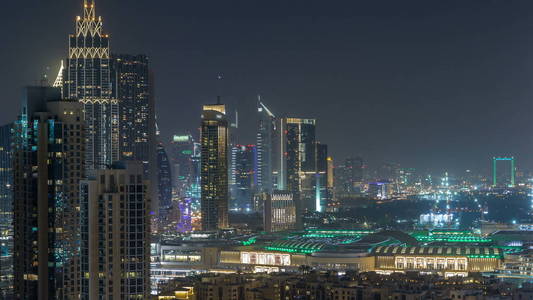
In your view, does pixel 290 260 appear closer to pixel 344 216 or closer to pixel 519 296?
pixel 519 296

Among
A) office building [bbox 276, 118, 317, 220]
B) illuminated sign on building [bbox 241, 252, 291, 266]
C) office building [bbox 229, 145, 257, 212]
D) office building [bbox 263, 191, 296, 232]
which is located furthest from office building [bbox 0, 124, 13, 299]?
office building [bbox 229, 145, 257, 212]

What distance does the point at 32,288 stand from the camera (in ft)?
103

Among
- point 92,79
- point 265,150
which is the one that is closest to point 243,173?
point 265,150

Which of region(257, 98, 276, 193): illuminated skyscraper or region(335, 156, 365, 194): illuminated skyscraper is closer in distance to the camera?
region(257, 98, 276, 193): illuminated skyscraper

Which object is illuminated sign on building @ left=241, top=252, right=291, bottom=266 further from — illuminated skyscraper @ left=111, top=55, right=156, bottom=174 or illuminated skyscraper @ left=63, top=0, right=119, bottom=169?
illuminated skyscraper @ left=111, top=55, right=156, bottom=174

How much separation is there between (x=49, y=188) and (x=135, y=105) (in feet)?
121

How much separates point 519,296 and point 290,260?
76.0 feet

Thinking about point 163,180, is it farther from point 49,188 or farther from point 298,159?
point 49,188

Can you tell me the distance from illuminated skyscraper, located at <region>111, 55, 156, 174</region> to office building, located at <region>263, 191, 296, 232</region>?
1048 cm

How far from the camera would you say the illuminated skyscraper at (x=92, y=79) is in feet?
161

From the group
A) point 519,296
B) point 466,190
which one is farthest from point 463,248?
point 466,190

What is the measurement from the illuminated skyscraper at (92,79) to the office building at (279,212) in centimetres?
2062

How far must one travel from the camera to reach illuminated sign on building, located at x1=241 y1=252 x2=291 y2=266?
190ft

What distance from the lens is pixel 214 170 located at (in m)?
75.6
